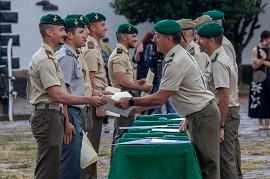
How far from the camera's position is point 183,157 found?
7.86 meters

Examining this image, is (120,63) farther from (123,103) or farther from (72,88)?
(123,103)

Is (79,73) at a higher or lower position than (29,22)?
higher

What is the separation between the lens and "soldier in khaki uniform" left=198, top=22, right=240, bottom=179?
9.59m

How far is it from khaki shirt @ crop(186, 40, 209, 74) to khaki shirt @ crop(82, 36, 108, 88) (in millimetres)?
1300

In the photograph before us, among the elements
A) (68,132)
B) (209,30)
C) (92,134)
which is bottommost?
(92,134)

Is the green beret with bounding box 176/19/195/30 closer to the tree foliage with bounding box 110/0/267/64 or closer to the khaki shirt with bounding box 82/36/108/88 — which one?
the khaki shirt with bounding box 82/36/108/88

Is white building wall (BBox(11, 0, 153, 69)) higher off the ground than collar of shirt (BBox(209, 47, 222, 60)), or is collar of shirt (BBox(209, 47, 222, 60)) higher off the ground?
collar of shirt (BBox(209, 47, 222, 60))

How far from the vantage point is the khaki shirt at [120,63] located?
12102mm

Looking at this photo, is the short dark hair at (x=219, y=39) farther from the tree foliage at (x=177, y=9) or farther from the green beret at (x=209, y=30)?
the tree foliage at (x=177, y=9)

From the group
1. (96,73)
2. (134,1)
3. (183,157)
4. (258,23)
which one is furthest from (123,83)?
(258,23)

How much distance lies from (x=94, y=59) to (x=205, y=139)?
115 inches

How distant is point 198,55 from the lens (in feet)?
34.2

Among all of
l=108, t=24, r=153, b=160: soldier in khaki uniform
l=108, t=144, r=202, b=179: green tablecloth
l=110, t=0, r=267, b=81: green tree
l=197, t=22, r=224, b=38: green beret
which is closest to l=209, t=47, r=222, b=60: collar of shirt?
l=197, t=22, r=224, b=38: green beret

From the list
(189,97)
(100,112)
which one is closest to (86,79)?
(100,112)
